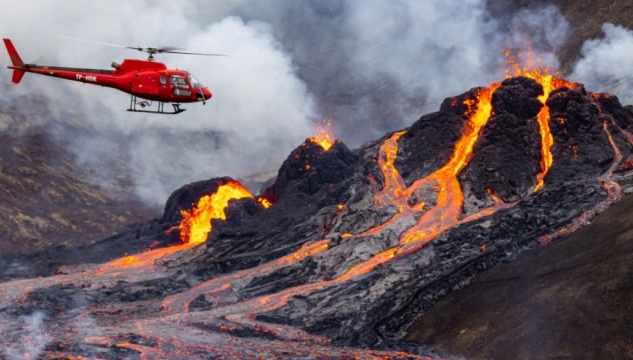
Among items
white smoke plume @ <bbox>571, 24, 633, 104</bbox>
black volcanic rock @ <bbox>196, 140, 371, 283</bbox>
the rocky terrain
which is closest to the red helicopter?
black volcanic rock @ <bbox>196, 140, 371, 283</bbox>

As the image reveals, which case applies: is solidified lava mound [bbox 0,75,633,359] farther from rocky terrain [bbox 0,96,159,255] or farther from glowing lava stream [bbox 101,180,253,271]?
rocky terrain [bbox 0,96,159,255]

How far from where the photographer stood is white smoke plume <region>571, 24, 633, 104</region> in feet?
331

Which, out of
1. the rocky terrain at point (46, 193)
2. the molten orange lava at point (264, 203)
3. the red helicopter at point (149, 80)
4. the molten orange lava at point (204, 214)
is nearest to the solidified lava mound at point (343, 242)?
the molten orange lava at point (264, 203)

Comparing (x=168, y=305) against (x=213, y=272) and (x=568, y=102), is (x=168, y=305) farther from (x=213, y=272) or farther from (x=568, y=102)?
(x=568, y=102)

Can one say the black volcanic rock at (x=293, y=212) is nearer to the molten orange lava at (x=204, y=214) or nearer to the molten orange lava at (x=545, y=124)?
the molten orange lava at (x=204, y=214)

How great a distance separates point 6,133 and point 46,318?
77.9 meters

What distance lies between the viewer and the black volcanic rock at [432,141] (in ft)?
232

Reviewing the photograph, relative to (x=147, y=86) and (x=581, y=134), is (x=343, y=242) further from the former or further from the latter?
(x=581, y=134)

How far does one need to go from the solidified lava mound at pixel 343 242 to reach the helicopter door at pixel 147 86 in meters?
16.0

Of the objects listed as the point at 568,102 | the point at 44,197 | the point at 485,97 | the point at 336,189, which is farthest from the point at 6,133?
the point at 568,102

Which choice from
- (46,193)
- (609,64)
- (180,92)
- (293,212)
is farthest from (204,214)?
(609,64)

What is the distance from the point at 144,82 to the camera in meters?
45.8

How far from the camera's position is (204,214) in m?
71.7

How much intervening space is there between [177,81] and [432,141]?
114ft
